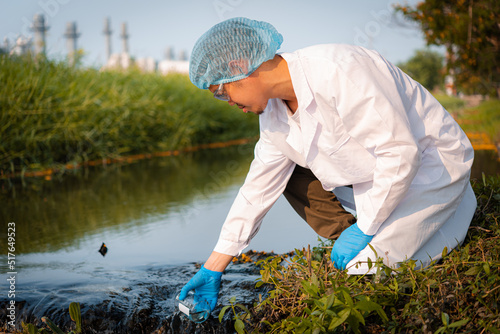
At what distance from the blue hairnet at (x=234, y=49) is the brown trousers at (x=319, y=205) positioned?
0.70 metres

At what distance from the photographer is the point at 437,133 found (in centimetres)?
218

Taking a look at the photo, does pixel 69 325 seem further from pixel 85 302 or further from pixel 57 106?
pixel 57 106

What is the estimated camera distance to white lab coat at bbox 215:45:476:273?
6.57ft

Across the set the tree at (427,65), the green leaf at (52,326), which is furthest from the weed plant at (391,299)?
the tree at (427,65)

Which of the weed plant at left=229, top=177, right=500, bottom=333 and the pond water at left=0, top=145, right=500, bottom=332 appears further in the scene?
the pond water at left=0, top=145, right=500, bottom=332

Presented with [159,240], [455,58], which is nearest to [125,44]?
[455,58]

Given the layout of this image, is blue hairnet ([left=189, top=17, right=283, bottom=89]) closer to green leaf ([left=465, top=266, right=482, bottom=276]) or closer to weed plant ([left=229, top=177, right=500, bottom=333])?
weed plant ([left=229, top=177, right=500, bottom=333])

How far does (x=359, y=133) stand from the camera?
2078 millimetres

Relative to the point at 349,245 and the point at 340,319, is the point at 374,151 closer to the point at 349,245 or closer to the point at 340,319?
the point at 349,245

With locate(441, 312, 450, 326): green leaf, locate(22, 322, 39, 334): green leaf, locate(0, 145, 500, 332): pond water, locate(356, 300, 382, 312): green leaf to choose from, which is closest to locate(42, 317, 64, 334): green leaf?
locate(22, 322, 39, 334): green leaf

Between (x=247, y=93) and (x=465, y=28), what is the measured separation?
6607 millimetres

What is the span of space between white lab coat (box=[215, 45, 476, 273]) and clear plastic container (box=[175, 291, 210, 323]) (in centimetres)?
27
